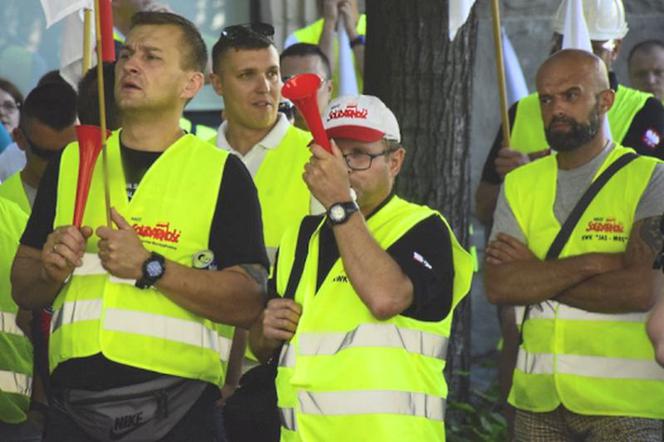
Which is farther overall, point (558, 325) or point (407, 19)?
point (407, 19)

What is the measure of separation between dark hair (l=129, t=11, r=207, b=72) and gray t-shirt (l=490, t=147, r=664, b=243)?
1.38 meters

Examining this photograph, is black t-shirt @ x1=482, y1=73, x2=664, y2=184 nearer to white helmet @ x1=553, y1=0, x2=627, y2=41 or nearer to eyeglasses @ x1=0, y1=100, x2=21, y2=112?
white helmet @ x1=553, y1=0, x2=627, y2=41

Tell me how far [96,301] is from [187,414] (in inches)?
19.3

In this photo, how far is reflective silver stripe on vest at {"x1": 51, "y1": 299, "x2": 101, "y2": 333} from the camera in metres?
5.66

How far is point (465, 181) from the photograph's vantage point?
8.80m

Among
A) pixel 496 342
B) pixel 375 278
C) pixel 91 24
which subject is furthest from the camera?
pixel 496 342

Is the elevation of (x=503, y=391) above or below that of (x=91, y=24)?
below

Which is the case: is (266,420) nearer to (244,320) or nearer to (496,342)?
(244,320)

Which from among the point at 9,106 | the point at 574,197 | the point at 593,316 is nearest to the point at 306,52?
the point at 9,106

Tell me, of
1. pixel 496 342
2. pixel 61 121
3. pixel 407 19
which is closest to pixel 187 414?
pixel 61 121

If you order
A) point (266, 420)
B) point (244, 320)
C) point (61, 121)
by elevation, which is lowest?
point (266, 420)

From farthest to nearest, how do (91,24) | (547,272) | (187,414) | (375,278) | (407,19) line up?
(407,19) < (91,24) < (547,272) < (187,414) < (375,278)

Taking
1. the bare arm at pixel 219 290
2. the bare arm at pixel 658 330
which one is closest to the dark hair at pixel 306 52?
the bare arm at pixel 219 290

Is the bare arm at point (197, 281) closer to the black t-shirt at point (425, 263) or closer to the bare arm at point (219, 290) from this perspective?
the bare arm at point (219, 290)
